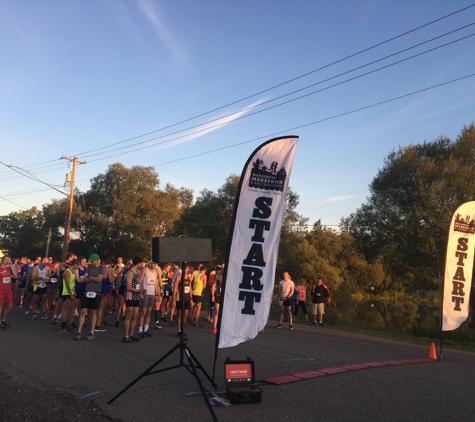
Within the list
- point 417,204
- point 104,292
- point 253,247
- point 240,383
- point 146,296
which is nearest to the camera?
point 240,383

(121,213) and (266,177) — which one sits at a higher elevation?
(121,213)

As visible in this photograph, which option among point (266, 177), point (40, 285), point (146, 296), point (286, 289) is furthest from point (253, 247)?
point (40, 285)

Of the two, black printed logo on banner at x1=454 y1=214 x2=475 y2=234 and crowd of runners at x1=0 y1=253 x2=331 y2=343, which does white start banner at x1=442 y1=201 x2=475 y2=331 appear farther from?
crowd of runners at x1=0 y1=253 x2=331 y2=343

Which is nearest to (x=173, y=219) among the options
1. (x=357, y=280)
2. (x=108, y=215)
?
(x=108, y=215)

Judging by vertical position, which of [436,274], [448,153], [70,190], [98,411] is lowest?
[98,411]

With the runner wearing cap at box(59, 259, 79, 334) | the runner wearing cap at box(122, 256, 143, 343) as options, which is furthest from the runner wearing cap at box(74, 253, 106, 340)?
the runner wearing cap at box(122, 256, 143, 343)

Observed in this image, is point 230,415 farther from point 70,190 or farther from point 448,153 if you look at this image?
point 70,190

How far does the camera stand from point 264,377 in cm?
750

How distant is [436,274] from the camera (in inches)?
1021

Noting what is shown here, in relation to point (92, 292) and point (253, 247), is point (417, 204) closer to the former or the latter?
point (92, 292)

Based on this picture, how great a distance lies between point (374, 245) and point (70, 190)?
21642 millimetres

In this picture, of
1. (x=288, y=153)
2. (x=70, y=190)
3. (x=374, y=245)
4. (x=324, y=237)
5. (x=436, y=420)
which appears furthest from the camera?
(x=324, y=237)

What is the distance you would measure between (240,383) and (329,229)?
167 ft

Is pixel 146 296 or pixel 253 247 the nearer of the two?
pixel 253 247
